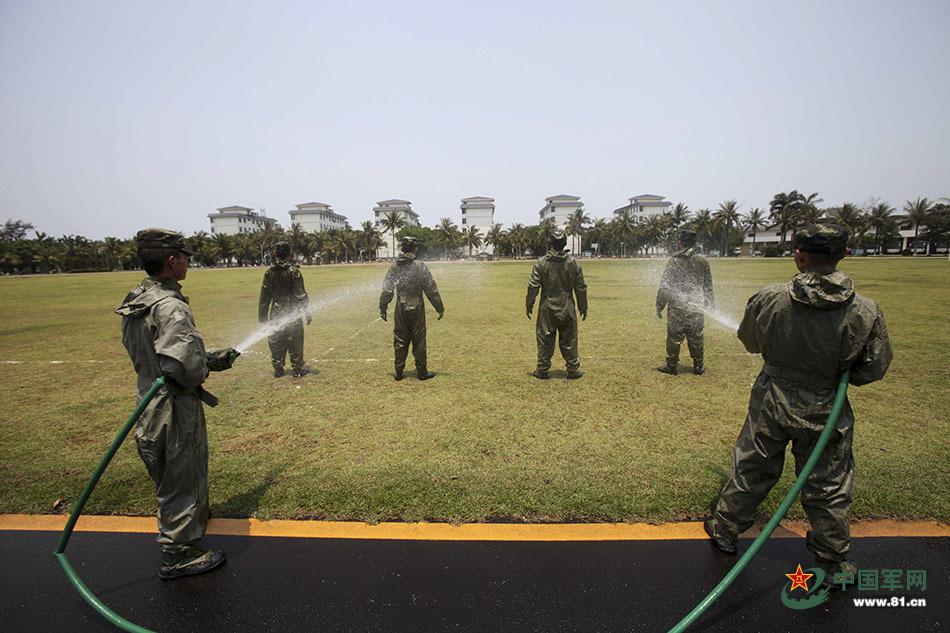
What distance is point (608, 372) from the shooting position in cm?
787

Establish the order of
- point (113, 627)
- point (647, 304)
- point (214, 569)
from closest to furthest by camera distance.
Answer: point (113, 627) < point (214, 569) < point (647, 304)

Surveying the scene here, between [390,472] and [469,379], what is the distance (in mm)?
3405

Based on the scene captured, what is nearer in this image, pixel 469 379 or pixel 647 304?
pixel 469 379

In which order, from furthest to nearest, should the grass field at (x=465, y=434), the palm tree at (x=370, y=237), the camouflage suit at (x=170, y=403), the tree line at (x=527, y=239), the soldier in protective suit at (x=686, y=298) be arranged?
the palm tree at (x=370, y=237), the tree line at (x=527, y=239), the soldier in protective suit at (x=686, y=298), the grass field at (x=465, y=434), the camouflage suit at (x=170, y=403)

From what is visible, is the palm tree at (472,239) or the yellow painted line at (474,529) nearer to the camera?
the yellow painted line at (474,529)

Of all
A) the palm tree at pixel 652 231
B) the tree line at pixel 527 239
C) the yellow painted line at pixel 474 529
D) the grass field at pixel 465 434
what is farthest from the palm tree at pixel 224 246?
the yellow painted line at pixel 474 529

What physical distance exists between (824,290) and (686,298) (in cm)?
506

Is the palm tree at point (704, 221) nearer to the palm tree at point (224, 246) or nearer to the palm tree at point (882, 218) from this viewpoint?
the palm tree at point (882, 218)

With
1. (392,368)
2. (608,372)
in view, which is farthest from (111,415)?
(608,372)

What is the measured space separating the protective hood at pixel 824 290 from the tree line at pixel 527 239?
6112 centimetres

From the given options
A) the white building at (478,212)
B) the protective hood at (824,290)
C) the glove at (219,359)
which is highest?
the white building at (478,212)

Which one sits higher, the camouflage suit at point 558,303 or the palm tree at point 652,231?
the palm tree at point 652,231

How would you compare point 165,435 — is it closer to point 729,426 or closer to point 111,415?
point 111,415

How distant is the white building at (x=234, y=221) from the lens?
149750 millimetres
